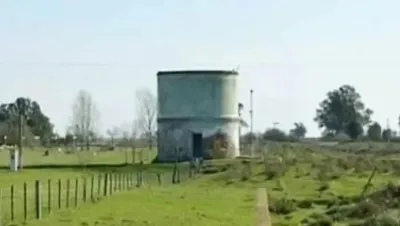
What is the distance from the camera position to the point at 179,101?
265 feet

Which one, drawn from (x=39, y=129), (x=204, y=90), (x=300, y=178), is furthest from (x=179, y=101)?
(x=39, y=129)

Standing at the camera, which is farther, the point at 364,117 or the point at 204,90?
the point at 364,117

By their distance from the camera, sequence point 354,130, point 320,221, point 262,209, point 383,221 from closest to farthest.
Result: point 383,221
point 320,221
point 262,209
point 354,130

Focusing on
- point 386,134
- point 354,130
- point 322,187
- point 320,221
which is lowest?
point 320,221

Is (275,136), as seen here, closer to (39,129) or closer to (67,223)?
(39,129)

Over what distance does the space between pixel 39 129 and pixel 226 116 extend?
289 ft

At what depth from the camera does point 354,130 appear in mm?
143000

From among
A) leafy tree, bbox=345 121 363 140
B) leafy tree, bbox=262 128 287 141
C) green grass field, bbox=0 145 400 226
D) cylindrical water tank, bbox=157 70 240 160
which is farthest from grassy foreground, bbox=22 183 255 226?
leafy tree, bbox=262 128 287 141

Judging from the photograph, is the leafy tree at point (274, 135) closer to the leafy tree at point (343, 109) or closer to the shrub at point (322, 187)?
the leafy tree at point (343, 109)

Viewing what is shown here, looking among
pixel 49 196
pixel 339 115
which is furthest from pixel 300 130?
pixel 49 196

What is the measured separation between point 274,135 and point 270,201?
120275 mm

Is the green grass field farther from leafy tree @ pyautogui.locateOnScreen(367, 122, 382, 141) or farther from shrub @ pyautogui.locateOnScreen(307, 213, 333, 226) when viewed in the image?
leafy tree @ pyautogui.locateOnScreen(367, 122, 382, 141)

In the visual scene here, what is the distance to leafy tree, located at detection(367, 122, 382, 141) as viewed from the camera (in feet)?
474

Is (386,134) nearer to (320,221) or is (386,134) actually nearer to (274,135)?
(274,135)
